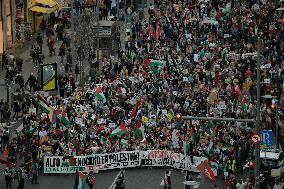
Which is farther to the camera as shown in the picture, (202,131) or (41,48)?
(41,48)

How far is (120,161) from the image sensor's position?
59.3 metres

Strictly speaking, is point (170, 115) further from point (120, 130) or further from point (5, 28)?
point (5, 28)

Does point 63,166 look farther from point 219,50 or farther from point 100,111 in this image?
point 219,50

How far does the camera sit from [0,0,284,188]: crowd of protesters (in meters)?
59.1

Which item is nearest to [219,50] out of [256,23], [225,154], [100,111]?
[256,23]

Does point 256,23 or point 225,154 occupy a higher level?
point 256,23

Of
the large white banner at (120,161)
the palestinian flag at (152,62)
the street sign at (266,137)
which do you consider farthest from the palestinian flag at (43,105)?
the street sign at (266,137)

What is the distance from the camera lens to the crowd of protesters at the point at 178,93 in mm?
59062

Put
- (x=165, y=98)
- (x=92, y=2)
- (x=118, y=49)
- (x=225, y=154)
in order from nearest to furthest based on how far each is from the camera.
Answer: (x=225, y=154), (x=165, y=98), (x=118, y=49), (x=92, y=2)

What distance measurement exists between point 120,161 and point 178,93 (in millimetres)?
8239

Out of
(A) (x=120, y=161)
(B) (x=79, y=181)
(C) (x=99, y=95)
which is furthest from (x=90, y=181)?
(C) (x=99, y=95)

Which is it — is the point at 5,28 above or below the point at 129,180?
above

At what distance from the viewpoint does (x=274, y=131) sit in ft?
201

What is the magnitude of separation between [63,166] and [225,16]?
25.7 metres
